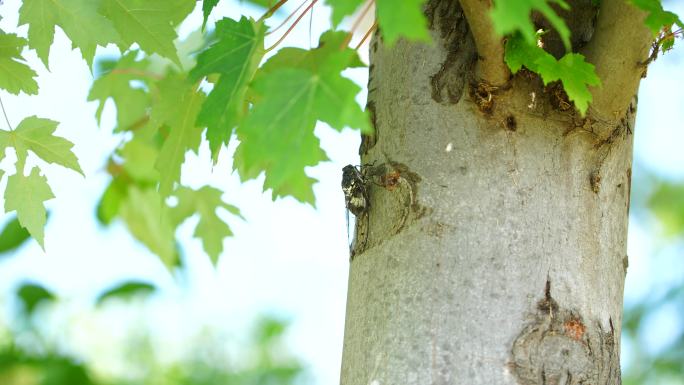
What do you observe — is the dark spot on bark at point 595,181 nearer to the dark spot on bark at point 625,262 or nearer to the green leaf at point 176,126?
the dark spot on bark at point 625,262

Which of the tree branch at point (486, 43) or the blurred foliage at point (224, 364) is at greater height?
the blurred foliage at point (224, 364)

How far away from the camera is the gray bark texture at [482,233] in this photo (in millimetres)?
1340

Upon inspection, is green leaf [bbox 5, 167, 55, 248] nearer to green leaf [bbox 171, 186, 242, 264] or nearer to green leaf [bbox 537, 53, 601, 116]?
green leaf [bbox 171, 186, 242, 264]

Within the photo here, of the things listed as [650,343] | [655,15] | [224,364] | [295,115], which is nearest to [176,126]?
[295,115]

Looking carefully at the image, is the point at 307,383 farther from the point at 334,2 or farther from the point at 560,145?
the point at 334,2

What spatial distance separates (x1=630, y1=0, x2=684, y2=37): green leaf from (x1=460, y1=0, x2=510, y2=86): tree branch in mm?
247

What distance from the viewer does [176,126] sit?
1832mm

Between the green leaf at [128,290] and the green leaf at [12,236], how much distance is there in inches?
27.8

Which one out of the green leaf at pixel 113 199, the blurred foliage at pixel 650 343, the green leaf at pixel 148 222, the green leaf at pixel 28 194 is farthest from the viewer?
the blurred foliage at pixel 650 343

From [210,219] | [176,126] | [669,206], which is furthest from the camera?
[669,206]

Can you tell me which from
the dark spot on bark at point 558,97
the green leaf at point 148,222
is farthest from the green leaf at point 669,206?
the dark spot on bark at point 558,97

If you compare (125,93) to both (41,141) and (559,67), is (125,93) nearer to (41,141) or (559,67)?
(41,141)

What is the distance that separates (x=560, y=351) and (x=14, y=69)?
1.34m

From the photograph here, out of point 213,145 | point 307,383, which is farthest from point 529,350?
point 307,383
